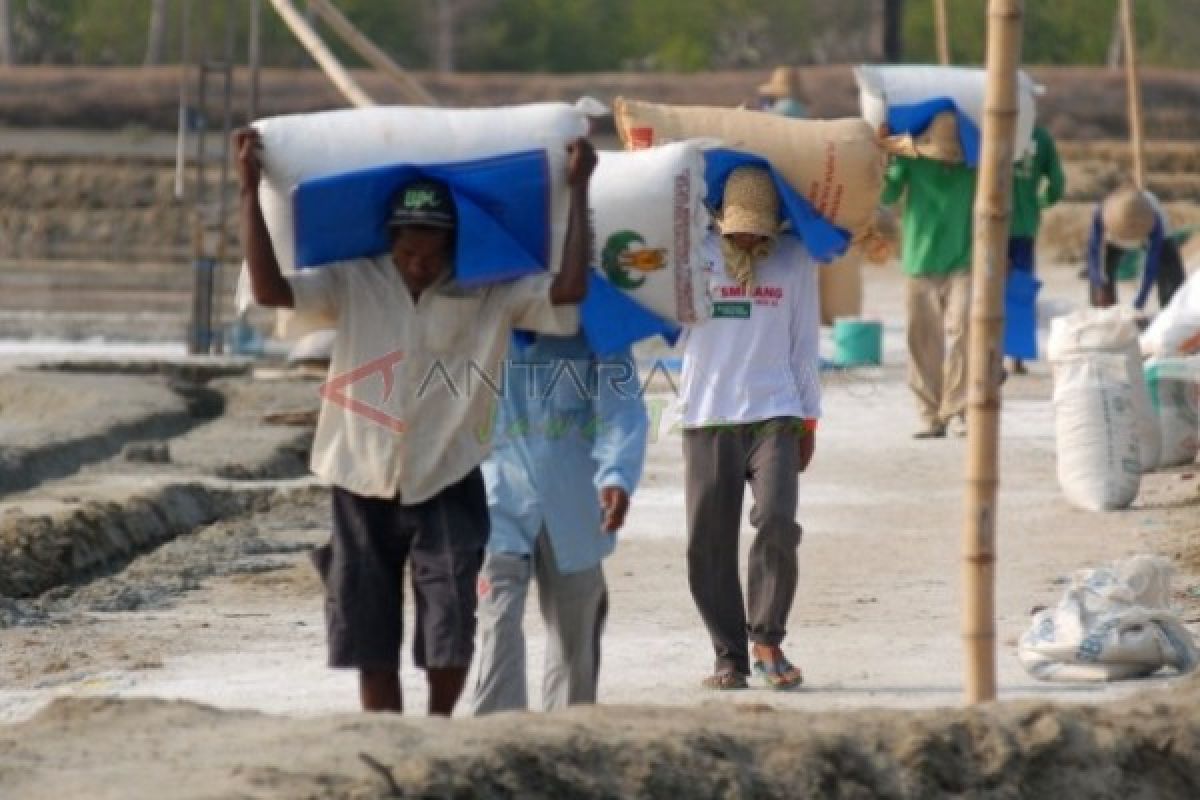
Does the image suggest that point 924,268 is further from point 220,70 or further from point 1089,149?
point 1089,149

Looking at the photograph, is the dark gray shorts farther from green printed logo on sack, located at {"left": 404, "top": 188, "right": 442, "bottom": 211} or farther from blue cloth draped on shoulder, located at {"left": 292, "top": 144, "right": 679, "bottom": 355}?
green printed logo on sack, located at {"left": 404, "top": 188, "right": 442, "bottom": 211}

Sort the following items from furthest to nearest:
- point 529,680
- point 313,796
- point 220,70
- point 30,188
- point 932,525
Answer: point 30,188
point 220,70
point 932,525
point 529,680
point 313,796

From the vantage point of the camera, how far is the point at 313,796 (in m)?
6.81

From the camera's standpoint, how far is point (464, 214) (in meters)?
8.02

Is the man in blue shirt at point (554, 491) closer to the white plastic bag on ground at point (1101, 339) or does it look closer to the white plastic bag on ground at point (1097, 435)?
the white plastic bag on ground at point (1097, 435)

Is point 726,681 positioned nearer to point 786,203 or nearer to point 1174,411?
point 786,203

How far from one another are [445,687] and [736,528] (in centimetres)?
195

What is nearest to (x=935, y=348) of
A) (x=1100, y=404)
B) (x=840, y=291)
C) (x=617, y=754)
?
(x=1100, y=404)

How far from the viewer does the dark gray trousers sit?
983 centimetres

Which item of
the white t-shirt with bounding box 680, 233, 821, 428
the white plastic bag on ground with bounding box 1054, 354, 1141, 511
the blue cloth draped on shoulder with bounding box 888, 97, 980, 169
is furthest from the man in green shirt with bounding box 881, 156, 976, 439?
the white t-shirt with bounding box 680, 233, 821, 428

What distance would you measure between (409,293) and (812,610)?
375cm

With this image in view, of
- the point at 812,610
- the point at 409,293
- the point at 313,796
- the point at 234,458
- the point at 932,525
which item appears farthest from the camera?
the point at 234,458

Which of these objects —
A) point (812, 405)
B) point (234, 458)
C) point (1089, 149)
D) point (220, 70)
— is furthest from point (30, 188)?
point (812, 405)

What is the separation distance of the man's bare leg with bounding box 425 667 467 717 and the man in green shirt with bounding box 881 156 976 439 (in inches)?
365
